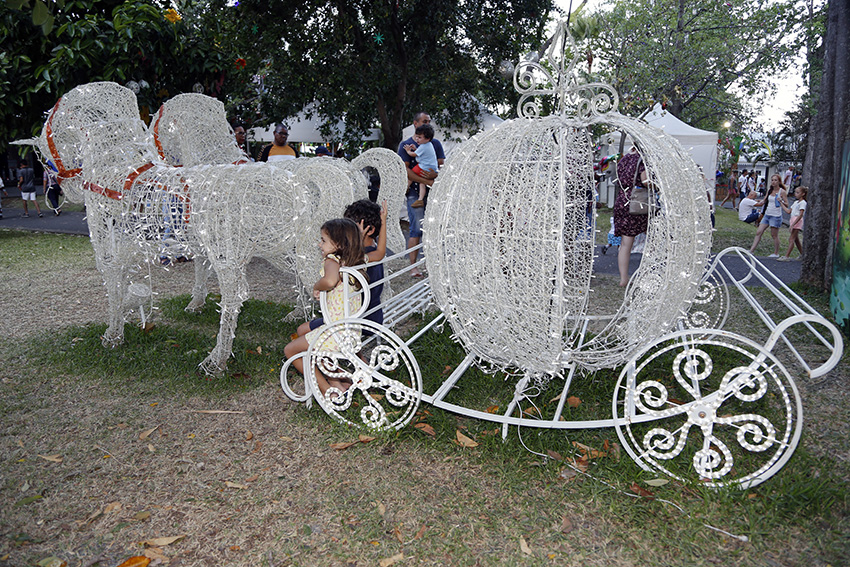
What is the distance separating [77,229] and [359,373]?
430 inches

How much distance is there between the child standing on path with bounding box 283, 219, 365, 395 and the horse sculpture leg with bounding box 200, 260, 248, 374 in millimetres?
648

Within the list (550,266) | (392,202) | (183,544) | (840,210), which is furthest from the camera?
(840,210)

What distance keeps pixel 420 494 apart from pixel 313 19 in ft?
29.4

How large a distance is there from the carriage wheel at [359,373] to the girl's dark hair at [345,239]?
0.44 metres

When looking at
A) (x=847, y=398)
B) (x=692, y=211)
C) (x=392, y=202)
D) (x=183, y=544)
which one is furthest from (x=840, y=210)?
(x=183, y=544)

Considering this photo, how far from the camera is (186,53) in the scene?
8.12m

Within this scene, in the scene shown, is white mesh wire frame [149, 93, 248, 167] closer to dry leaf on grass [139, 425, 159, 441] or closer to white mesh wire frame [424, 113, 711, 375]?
dry leaf on grass [139, 425, 159, 441]

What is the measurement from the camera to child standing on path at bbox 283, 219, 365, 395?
3.14 m

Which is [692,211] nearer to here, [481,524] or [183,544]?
[481,524]

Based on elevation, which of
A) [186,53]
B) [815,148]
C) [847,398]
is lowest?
[847,398]

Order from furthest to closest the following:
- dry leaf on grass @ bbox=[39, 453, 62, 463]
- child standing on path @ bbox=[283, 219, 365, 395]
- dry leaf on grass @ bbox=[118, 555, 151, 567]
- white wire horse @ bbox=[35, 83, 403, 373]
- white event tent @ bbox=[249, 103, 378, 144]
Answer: white event tent @ bbox=[249, 103, 378, 144] → white wire horse @ bbox=[35, 83, 403, 373] → child standing on path @ bbox=[283, 219, 365, 395] → dry leaf on grass @ bbox=[39, 453, 62, 463] → dry leaf on grass @ bbox=[118, 555, 151, 567]

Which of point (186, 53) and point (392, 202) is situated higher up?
point (186, 53)

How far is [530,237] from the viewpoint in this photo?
253 centimetres

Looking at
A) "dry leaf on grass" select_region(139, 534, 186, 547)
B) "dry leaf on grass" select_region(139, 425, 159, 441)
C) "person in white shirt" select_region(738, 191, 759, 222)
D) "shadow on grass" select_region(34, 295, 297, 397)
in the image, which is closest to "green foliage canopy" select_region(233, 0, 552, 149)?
"shadow on grass" select_region(34, 295, 297, 397)
